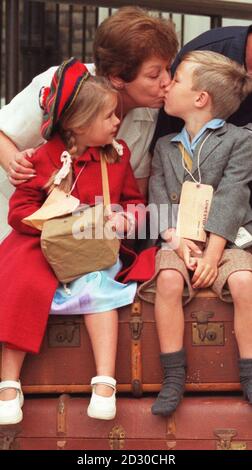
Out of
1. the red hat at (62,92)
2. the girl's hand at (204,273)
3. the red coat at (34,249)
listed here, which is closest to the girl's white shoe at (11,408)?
the red coat at (34,249)

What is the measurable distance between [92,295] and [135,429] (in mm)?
454

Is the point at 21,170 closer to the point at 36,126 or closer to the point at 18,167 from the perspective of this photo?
the point at 18,167

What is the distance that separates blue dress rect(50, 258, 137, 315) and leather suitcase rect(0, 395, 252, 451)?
325mm

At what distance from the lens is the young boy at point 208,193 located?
2.78 meters

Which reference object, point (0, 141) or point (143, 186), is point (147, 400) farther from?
point (0, 141)

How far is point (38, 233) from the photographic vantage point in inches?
113

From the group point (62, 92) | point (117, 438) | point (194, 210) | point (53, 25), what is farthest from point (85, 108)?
point (53, 25)

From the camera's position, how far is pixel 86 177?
294cm

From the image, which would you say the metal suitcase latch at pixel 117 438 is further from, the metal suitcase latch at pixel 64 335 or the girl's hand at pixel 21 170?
the girl's hand at pixel 21 170

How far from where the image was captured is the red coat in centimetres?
273

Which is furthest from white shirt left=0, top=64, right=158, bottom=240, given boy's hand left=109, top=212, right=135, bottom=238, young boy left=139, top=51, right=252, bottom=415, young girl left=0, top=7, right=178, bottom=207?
boy's hand left=109, top=212, right=135, bottom=238

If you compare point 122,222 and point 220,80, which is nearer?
point 122,222

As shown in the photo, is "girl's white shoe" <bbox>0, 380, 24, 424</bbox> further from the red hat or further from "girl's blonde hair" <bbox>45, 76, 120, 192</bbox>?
the red hat

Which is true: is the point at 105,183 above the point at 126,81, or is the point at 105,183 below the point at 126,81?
below
